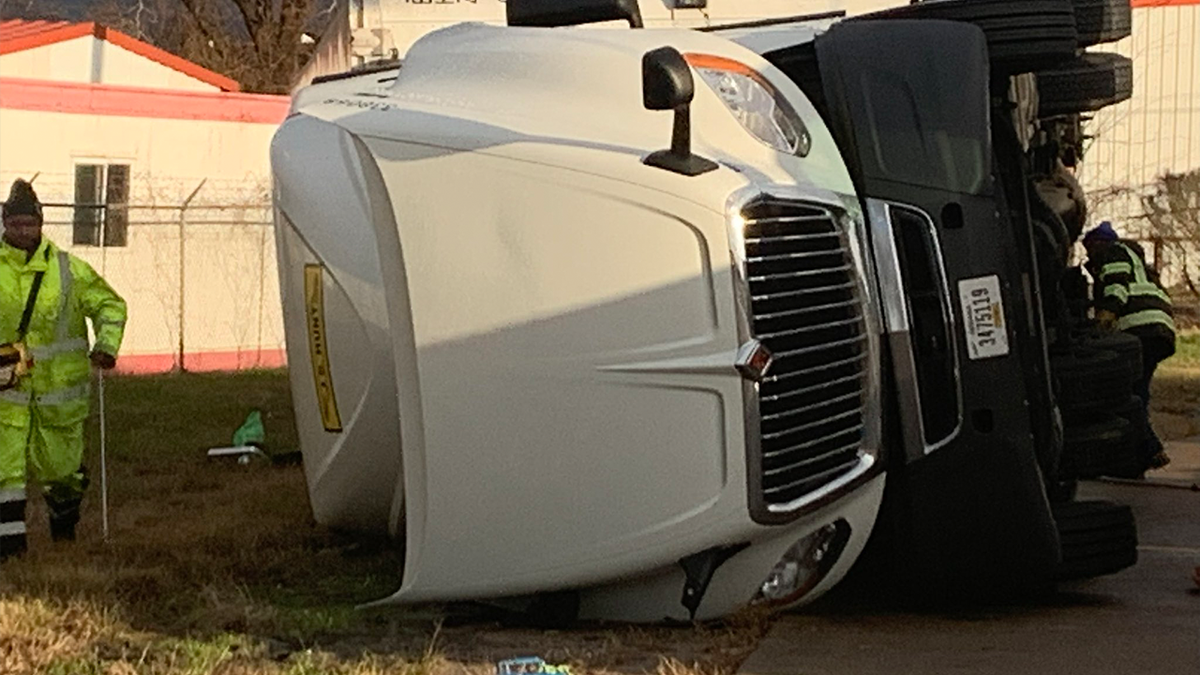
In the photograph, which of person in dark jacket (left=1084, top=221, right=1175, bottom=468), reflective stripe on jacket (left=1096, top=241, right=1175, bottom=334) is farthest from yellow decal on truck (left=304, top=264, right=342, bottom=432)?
reflective stripe on jacket (left=1096, top=241, right=1175, bottom=334)

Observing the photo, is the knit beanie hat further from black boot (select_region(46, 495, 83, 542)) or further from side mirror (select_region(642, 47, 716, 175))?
side mirror (select_region(642, 47, 716, 175))

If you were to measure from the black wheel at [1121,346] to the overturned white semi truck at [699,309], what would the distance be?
40 centimetres

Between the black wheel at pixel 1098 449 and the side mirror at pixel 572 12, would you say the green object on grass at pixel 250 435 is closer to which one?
the side mirror at pixel 572 12

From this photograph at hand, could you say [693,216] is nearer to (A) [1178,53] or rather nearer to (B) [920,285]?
(B) [920,285]

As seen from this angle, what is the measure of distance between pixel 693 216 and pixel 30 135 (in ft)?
49.5

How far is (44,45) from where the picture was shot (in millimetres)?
22812

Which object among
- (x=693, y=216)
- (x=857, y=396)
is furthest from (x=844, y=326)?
(x=693, y=216)

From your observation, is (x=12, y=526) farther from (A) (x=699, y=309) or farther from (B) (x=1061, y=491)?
(B) (x=1061, y=491)

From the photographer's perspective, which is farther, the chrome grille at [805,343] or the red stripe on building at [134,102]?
the red stripe on building at [134,102]

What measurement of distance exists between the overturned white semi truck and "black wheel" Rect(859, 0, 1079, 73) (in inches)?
0.4

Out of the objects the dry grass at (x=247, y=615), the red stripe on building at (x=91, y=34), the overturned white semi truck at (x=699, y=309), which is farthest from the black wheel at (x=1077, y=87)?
the red stripe on building at (x=91, y=34)

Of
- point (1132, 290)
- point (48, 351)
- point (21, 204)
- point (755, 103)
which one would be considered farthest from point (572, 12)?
point (1132, 290)

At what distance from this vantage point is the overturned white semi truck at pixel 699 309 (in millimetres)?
5609

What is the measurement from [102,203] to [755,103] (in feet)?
48.5
